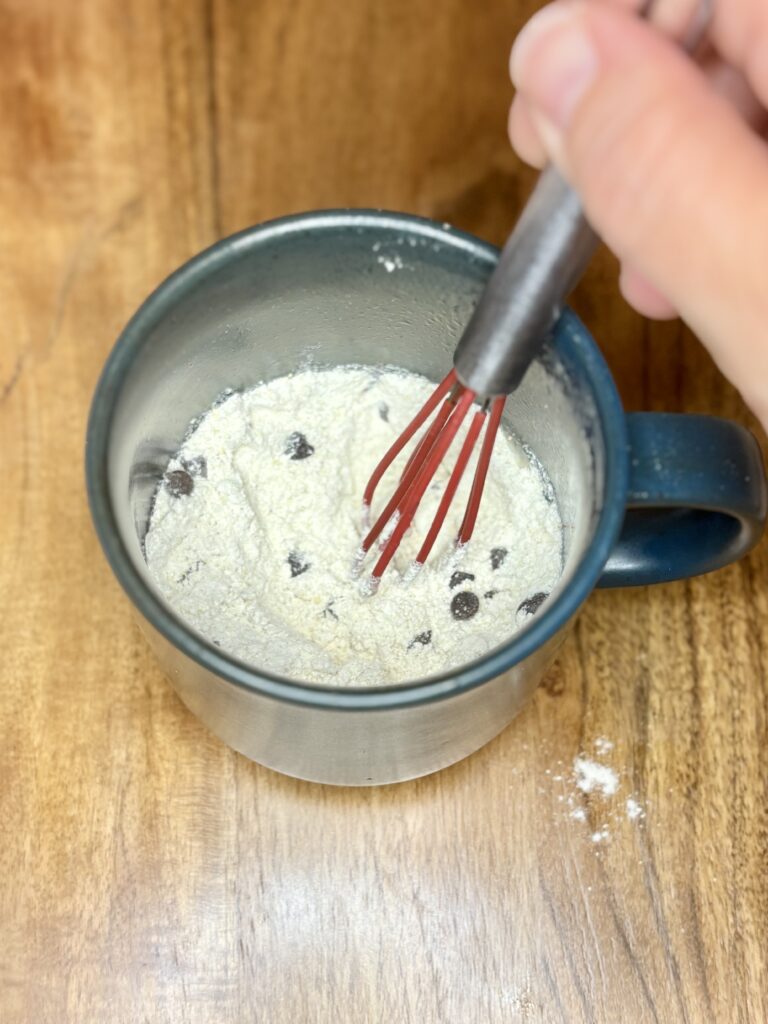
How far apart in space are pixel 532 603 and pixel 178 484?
0.19 metres

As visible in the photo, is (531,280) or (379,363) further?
(379,363)

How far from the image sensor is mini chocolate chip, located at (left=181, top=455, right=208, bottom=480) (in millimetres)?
630

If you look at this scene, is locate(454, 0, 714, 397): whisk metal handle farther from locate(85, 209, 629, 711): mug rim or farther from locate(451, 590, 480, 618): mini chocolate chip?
locate(451, 590, 480, 618): mini chocolate chip

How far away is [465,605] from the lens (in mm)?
601

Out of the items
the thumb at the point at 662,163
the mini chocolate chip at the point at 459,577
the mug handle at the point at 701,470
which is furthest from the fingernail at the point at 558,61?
the mini chocolate chip at the point at 459,577

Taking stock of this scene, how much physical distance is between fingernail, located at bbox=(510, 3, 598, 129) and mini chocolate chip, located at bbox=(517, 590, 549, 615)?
23 centimetres

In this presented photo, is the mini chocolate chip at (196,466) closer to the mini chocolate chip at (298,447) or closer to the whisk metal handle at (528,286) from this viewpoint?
the mini chocolate chip at (298,447)

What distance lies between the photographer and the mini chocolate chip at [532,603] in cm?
59

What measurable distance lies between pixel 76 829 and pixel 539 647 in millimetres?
291

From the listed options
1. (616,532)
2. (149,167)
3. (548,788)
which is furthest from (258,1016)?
(149,167)

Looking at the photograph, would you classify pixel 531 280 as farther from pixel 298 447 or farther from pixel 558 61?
pixel 298 447

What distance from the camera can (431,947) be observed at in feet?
1.99

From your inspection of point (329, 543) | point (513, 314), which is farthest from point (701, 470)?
point (329, 543)

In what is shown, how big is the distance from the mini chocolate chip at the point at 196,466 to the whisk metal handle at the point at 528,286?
0.58ft
